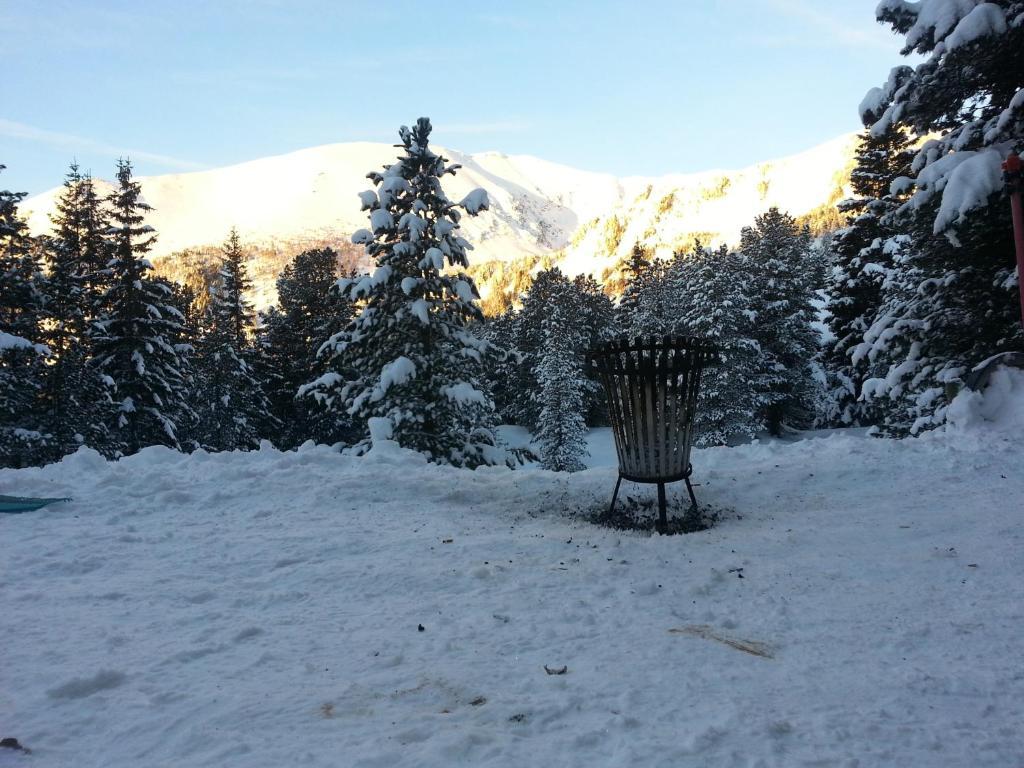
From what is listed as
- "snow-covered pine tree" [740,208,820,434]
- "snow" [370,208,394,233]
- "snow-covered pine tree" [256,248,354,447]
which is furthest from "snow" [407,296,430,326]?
"snow-covered pine tree" [740,208,820,434]

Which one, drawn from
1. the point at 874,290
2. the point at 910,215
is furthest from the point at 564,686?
the point at 874,290

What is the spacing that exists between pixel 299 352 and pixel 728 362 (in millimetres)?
21713

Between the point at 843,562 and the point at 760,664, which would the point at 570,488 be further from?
the point at 760,664

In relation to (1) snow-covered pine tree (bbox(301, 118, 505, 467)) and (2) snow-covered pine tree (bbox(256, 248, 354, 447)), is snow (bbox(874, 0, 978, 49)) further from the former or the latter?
(2) snow-covered pine tree (bbox(256, 248, 354, 447))

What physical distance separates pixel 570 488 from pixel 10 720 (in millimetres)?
5445

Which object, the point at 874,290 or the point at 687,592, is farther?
the point at 874,290

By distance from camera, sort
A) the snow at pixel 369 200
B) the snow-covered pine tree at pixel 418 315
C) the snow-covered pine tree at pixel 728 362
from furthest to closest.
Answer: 1. the snow-covered pine tree at pixel 728 362
2. the snow at pixel 369 200
3. the snow-covered pine tree at pixel 418 315

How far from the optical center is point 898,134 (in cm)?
2267

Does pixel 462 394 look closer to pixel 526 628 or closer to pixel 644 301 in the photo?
pixel 526 628

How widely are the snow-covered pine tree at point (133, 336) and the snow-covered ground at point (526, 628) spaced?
57.5ft

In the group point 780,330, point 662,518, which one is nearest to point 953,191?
point 662,518

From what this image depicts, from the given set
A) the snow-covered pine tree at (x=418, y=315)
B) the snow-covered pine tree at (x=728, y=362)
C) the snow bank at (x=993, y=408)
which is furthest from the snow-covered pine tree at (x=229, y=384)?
the snow bank at (x=993, y=408)

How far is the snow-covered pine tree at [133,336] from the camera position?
21562 millimetres

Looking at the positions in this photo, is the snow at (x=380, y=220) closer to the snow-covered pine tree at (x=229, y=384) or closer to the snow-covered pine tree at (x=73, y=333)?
the snow-covered pine tree at (x=73, y=333)
